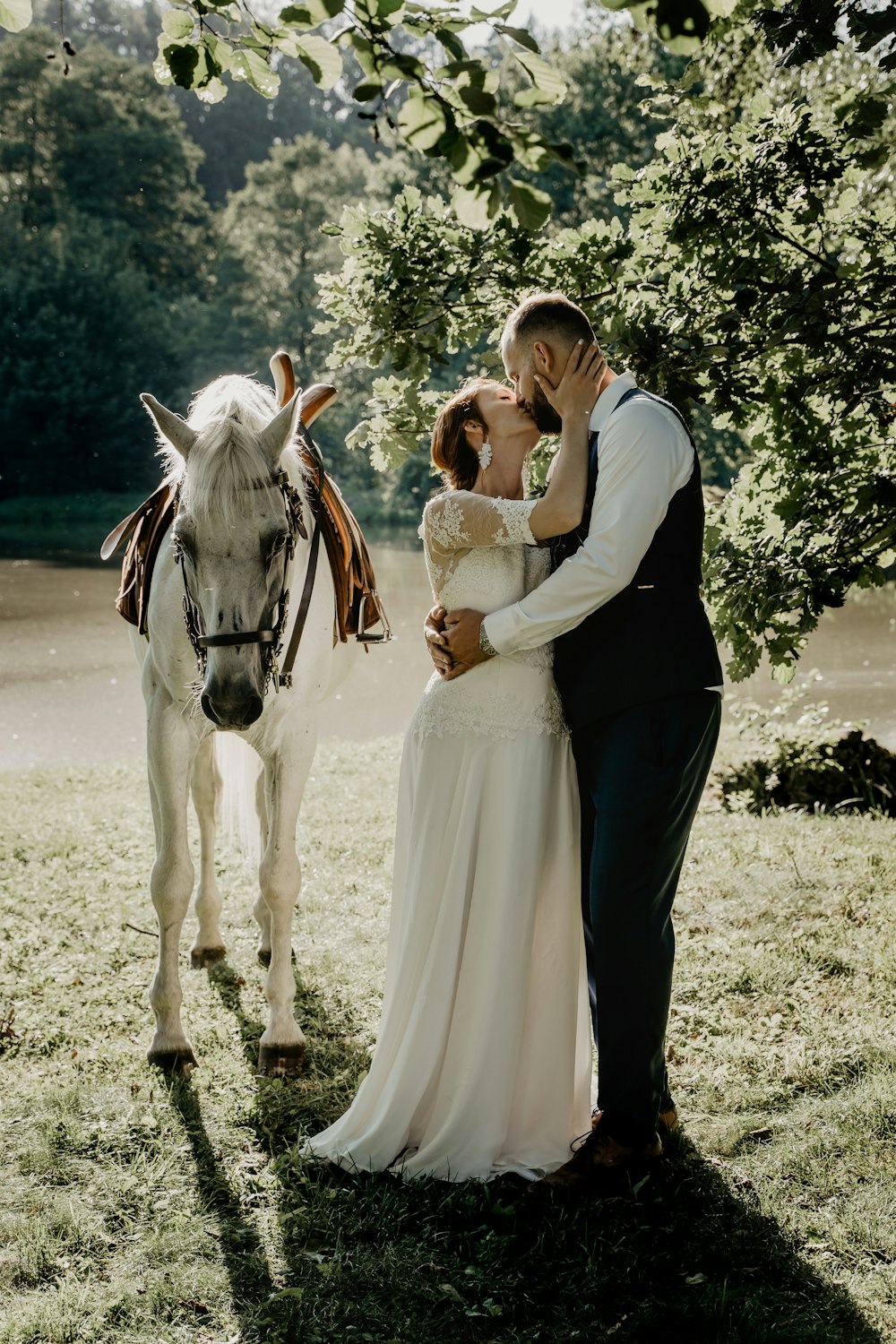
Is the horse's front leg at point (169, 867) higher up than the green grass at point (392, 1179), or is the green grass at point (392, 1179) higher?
the horse's front leg at point (169, 867)

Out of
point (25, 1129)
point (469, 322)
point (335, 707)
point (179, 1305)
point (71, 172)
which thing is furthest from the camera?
point (71, 172)

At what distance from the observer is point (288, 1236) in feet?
10.6

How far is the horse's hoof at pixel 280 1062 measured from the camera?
4293 millimetres

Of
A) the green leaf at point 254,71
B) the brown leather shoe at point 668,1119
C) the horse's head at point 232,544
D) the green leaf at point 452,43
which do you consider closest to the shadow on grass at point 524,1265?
the brown leather shoe at point 668,1119

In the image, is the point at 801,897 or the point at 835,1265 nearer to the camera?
the point at 835,1265

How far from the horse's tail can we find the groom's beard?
2490mm

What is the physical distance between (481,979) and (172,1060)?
1528mm

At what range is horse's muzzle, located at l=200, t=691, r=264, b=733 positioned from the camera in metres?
3.59

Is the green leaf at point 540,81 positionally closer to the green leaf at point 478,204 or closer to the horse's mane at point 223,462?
the green leaf at point 478,204

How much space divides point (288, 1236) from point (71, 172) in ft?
158

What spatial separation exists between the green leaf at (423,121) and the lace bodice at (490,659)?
5.06 feet

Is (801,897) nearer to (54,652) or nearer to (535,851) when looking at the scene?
(535,851)

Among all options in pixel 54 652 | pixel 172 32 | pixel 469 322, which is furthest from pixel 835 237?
pixel 54 652

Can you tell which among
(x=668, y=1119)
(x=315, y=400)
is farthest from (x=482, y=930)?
(x=315, y=400)
